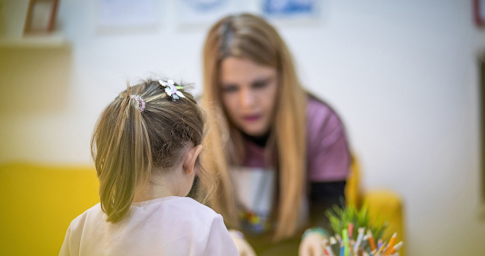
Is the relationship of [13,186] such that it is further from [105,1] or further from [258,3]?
[258,3]

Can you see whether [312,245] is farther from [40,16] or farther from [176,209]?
[40,16]

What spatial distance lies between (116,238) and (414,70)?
3.90 ft

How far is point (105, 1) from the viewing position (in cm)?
98

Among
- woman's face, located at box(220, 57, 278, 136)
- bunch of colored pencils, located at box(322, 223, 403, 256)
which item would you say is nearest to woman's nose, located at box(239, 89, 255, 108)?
woman's face, located at box(220, 57, 278, 136)

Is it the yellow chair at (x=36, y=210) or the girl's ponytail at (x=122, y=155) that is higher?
the girl's ponytail at (x=122, y=155)

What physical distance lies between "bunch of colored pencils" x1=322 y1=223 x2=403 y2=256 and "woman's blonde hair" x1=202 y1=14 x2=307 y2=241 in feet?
1.26

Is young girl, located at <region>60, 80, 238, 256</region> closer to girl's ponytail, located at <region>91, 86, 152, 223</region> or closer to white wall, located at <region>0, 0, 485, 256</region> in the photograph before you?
girl's ponytail, located at <region>91, 86, 152, 223</region>

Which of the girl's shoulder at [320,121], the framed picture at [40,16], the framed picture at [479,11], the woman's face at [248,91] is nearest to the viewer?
the framed picture at [40,16]

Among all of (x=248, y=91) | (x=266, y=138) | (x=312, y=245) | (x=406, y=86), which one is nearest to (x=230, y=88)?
(x=248, y=91)

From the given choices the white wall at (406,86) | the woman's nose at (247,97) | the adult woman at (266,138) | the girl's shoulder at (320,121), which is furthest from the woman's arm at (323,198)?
the white wall at (406,86)

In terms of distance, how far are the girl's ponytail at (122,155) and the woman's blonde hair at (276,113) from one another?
1.46 feet

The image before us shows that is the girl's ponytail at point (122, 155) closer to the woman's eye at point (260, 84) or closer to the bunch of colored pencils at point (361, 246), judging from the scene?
the bunch of colored pencils at point (361, 246)

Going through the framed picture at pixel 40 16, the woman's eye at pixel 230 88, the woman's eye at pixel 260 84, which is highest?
the framed picture at pixel 40 16

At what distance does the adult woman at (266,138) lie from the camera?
0.88 m
